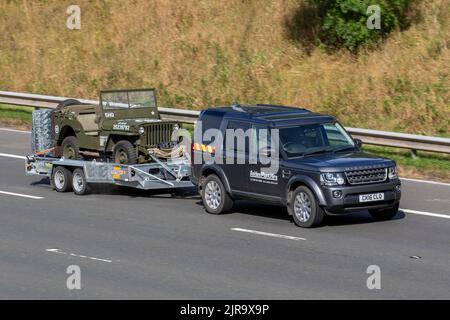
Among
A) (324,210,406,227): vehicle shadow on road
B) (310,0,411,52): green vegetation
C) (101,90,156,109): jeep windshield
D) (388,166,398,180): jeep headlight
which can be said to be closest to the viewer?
(388,166,398,180): jeep headlight

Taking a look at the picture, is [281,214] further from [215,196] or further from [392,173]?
[392,173]

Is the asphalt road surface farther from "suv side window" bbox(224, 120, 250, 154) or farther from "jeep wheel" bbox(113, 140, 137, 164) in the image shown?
"suv side window" bbox(224, 120, 250, 154)

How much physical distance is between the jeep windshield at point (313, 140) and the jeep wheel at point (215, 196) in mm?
1455

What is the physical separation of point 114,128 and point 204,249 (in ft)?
18.2

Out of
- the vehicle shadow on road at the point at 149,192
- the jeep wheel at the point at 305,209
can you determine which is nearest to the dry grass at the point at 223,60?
the vehicle shadow on road at the point at 149,192

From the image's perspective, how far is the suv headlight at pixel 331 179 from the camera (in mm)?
15906

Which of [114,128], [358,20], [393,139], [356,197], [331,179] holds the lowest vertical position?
[356,197]

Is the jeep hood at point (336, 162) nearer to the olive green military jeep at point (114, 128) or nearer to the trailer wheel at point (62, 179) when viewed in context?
the olive green military jeep at point (114, 128)

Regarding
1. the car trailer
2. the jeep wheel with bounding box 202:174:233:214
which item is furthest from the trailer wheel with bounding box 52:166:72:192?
the jeep wheel with bounding box 202:174:233:214

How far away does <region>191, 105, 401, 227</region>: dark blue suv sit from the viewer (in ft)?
52.5

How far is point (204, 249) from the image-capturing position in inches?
587

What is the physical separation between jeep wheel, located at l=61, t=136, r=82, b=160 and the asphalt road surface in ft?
3.09

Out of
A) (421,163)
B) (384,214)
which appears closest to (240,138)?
(384,214)
